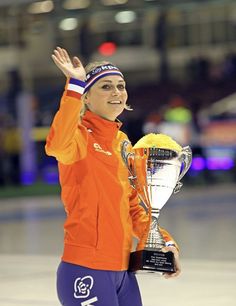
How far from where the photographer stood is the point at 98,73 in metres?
4.61

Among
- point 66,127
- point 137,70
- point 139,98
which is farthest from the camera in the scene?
point 137,70

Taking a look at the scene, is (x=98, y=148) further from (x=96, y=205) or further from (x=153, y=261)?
(x=153, y=261)

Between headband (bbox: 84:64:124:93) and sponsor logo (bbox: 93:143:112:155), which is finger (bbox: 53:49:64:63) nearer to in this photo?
headband (bbox: 84:64:124:93)

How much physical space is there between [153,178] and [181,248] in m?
7.38

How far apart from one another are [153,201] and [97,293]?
50 centimetres

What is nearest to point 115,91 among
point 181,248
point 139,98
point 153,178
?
point 153,178

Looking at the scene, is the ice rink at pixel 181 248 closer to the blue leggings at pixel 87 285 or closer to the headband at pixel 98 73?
the blue leggings at pixel 87 285

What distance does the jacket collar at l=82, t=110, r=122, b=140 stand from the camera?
4520 mm

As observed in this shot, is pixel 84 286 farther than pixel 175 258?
No

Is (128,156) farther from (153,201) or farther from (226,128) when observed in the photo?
(226,128)

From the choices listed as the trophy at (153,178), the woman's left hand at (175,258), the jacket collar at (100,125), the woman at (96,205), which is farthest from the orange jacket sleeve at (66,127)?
the woman's left hand at (175,258)

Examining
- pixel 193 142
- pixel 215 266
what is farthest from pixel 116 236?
pixel 193 142

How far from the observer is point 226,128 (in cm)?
2675

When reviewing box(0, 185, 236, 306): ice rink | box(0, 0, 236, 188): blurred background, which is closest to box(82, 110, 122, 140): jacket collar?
box(0, 185, 236, 306): ice rink
